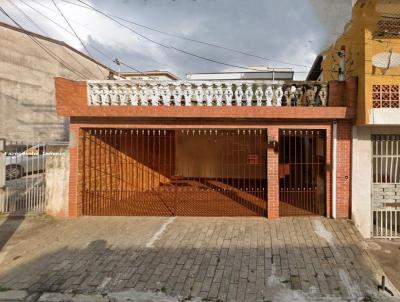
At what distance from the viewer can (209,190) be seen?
8812mm

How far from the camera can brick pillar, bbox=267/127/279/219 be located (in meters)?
7.10

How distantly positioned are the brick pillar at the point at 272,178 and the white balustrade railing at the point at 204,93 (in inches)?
→ 27.9

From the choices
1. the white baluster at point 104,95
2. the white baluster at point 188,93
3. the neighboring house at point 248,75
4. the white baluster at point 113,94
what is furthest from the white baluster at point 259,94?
the neighboring house at point 248,75

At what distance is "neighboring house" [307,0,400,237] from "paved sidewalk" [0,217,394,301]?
3.10 ft

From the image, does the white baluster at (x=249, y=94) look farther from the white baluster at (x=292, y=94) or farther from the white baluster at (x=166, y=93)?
→ the white baluster at (x=166, y=93)

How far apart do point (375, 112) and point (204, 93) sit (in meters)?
3.54

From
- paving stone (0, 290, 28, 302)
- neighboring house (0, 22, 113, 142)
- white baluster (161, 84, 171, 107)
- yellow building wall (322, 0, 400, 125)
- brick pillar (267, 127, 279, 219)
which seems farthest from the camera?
neighboring house (0, 22, 113, 142)

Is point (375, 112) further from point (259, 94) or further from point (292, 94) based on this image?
point (259, 94)

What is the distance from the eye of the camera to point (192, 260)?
5.30m

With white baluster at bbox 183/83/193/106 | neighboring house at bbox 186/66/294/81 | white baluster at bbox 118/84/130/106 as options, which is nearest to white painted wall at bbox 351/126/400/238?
white baluster at bbox 183/83/193/106

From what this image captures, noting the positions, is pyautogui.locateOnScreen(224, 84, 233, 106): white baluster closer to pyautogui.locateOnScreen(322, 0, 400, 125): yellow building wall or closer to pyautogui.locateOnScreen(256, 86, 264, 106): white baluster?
pyautogui.locateOnScreen(256, 86, 264, 106): white baluster

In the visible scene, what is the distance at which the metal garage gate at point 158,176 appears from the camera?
774 cm

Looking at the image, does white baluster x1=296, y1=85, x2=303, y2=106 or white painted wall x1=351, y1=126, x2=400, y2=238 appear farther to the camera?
white baluster x1=296, y1=85, x2=303, y2=106

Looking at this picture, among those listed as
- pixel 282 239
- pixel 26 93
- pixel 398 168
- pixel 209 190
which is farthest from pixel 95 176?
pixel 26 93
